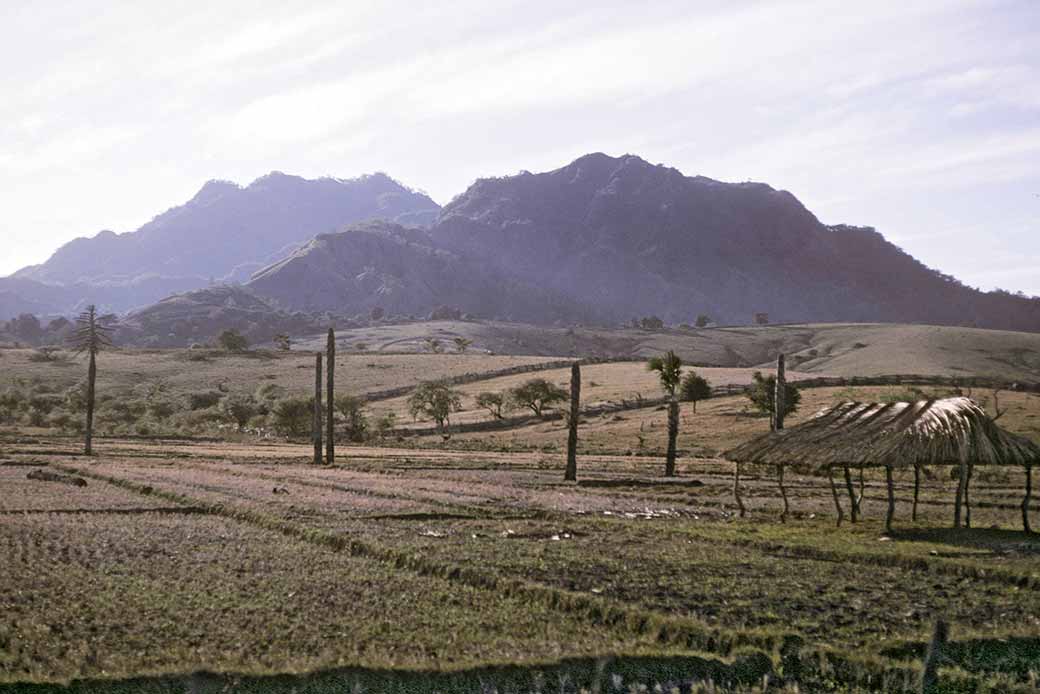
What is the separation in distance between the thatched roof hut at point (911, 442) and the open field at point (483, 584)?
1.64m

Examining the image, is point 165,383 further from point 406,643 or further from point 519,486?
point 406,643

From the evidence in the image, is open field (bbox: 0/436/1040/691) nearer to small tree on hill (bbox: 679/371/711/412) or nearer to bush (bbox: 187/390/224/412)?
small tree on hill (bbox: 679/371/711/412)

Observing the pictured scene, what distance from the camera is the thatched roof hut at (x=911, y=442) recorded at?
24.7 metres

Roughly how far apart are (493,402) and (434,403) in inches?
236

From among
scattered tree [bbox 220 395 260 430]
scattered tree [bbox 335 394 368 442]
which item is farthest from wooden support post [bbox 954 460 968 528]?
scattered tree [bbox 220 395 260 430]

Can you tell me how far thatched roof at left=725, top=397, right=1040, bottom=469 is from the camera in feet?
81.2

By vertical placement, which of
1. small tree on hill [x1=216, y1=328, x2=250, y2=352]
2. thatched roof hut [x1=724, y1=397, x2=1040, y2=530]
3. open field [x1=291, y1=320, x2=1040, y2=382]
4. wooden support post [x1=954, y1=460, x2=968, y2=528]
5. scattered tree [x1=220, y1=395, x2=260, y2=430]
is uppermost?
open field [x1=291, y1=320, x2=1040, y2=382]

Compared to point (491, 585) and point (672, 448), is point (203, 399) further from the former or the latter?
point (491, 585)

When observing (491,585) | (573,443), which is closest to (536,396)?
(573,443)

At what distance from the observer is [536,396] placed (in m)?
80.0

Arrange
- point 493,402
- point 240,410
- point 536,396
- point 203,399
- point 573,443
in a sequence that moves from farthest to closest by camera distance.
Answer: point 203,399 → point 240,410 → point 493,402 → point 536,396 → point 573,443

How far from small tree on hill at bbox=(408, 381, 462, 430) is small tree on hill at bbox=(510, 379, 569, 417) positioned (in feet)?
15.8

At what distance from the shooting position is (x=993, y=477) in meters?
41.9

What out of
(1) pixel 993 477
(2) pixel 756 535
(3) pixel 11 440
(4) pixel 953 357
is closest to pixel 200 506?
(2) pixel 756 535
